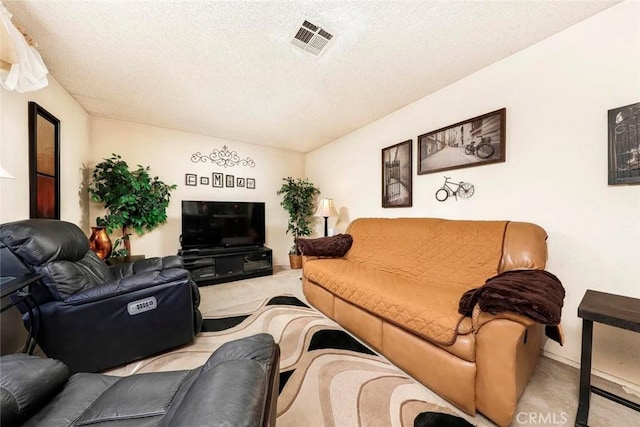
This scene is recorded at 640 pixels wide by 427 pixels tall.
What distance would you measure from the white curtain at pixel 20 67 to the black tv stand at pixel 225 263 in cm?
222

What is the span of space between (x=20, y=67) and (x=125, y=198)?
5.71 feet

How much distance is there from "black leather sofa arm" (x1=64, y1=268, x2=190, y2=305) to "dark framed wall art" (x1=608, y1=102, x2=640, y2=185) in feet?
9.59

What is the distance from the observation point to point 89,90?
7.67ft

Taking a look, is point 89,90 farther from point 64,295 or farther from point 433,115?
point 433,115

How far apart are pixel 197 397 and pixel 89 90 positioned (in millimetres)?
3270

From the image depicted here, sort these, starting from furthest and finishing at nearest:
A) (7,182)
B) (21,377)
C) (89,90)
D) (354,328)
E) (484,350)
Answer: (89,90) → (354,328) → (7,182) → (484,350) → (21,377)

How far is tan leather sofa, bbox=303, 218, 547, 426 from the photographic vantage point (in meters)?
1.12

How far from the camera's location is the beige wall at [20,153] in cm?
148

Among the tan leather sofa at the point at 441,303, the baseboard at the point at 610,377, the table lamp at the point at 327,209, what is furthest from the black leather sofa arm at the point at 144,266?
the baseboard at the point at 610,377

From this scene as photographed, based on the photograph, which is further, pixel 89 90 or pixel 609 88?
pixel 89 90

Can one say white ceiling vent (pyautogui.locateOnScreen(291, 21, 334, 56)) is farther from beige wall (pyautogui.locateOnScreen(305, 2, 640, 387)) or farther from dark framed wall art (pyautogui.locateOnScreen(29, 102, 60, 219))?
dark framed wall art (pyautogui.locateOnScreen(29, 102, 60, 219))

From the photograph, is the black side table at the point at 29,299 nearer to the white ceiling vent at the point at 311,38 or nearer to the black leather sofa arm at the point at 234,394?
the black leather sofa arm at the point at 234,394

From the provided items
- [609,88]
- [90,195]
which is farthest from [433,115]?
[90,195]

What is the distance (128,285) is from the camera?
1.46 meters
